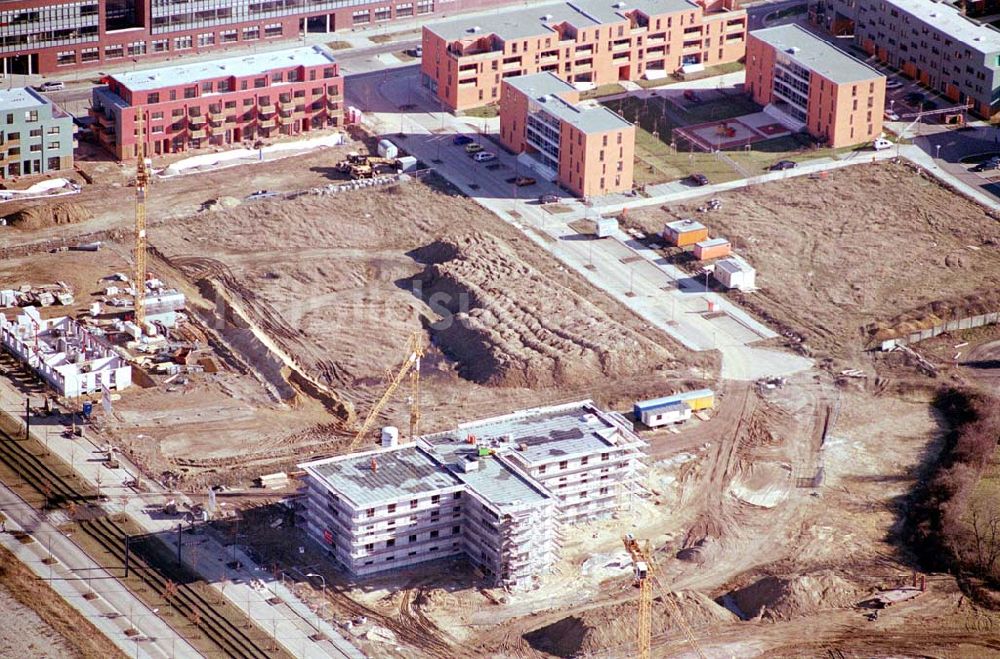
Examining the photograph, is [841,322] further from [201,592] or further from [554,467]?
[201,592]

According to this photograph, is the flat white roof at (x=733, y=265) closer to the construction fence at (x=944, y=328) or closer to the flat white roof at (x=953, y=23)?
the construction fence at (x=944, y=328)

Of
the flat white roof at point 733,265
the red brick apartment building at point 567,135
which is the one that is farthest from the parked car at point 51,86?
the flat white roof at point 733,265

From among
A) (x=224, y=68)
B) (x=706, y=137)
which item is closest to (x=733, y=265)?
(x=706, y=137)

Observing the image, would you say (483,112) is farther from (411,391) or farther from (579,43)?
(411,391)

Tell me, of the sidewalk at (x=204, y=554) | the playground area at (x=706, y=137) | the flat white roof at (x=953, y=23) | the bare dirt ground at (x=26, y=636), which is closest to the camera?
the bare dirt ground at (x=26, y=636)

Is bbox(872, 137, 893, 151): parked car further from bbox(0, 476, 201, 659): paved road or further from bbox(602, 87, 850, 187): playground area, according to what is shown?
bbox(0, 476, 201, 659): paved road
